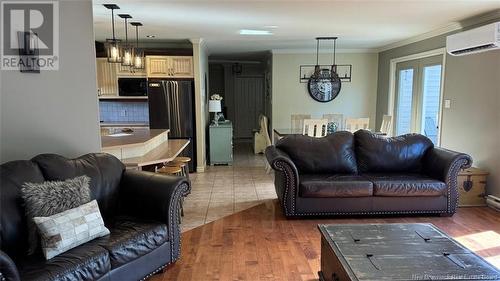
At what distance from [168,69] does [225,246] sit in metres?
4.03

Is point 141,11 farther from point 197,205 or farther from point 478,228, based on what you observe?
point 478,228

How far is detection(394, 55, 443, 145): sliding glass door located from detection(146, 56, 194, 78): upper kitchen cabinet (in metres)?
4.05

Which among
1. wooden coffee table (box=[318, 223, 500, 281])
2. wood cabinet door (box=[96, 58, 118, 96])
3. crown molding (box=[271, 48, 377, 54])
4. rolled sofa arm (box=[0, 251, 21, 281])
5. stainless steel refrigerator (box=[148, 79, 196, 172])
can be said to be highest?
crown molding (box=[271, 48, 377, 54])

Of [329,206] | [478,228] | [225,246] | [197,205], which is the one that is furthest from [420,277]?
[197,205]

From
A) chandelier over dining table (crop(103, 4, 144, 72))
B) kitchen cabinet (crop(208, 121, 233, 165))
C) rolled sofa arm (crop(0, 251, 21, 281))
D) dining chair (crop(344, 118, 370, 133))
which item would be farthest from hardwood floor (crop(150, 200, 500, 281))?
kitchen cabinet (crop(208, 121, 233, 165))

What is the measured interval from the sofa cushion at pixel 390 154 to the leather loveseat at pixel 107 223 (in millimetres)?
2511

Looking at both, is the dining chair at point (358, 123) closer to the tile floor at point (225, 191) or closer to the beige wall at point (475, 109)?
the beige wall at point (475, 109)

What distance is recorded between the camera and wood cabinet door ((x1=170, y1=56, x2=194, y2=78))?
20.9 ft

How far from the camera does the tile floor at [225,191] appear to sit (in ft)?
14.0

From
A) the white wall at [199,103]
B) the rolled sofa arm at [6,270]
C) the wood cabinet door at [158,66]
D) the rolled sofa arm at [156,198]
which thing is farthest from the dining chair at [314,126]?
the rolled sofa arm at [6,270]

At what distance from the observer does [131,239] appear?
2445 mm

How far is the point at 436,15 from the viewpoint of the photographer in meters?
4.36

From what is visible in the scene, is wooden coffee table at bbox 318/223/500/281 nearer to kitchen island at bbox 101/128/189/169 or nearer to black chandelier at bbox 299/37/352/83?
kitchen island at bbox 101/128/189/169

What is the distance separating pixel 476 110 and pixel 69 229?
482 cm
